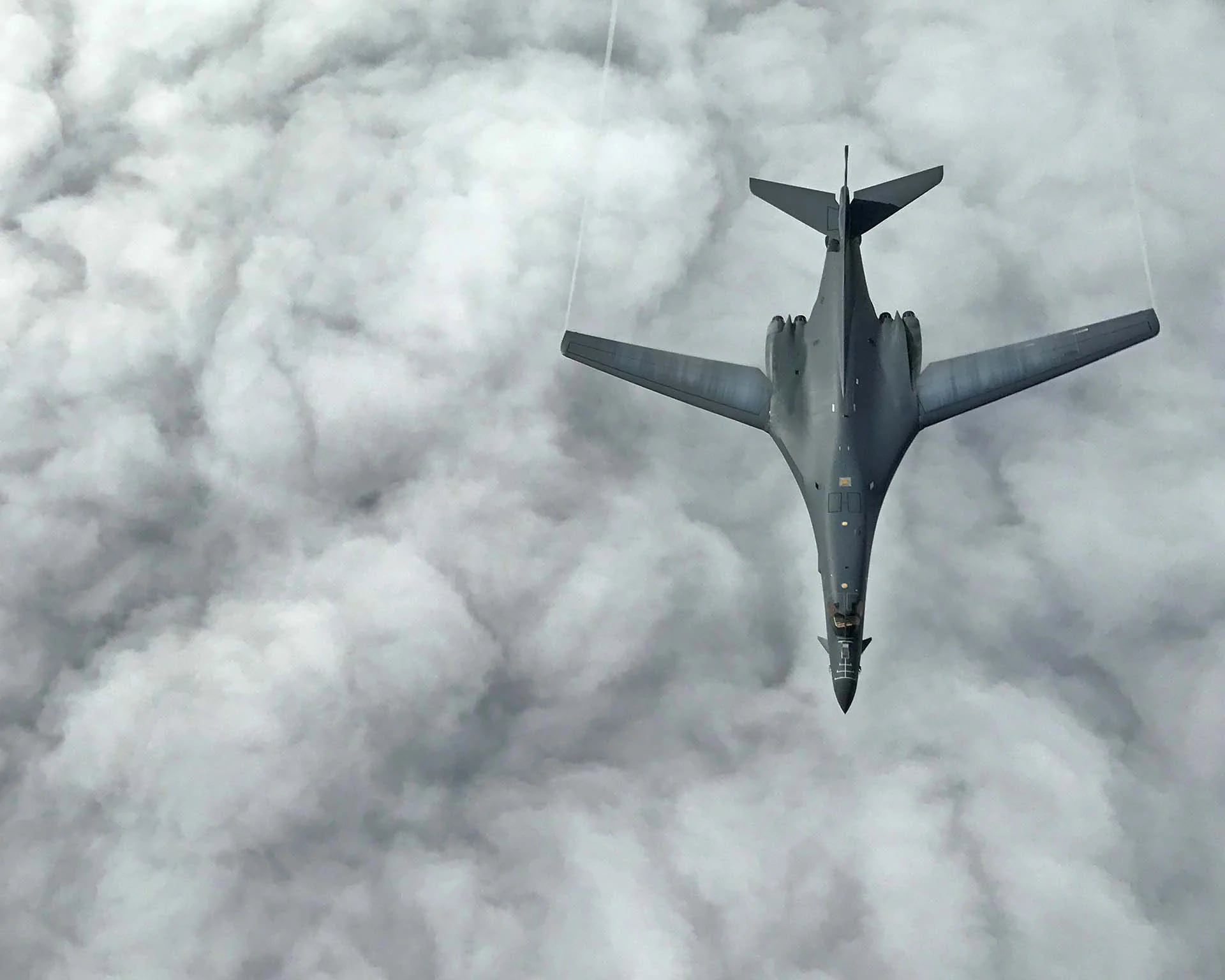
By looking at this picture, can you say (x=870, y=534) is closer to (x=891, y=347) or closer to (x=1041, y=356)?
(x=891, y=347)

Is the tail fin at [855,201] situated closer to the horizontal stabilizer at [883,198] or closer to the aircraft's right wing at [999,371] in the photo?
the horizontal stabilizer at [883,198]

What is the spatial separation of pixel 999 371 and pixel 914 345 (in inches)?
169

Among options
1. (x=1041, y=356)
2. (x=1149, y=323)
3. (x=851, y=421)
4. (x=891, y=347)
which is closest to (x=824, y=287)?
(x=891, y=347)

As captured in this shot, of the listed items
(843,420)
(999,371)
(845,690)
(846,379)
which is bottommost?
(845,690)

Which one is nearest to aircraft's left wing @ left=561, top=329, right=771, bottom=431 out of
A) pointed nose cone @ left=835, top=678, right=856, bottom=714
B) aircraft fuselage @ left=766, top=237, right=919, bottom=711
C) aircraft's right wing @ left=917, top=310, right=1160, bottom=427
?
aircraft fuselage @ left=766, top=237, right=919, bottom=711

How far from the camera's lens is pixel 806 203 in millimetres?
46094

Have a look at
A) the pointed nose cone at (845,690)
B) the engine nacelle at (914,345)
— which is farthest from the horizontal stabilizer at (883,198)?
the pointed nose cone at (845,690)

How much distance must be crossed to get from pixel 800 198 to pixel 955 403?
12.8 metres

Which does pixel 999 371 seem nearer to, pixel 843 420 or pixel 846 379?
pixel 846 379

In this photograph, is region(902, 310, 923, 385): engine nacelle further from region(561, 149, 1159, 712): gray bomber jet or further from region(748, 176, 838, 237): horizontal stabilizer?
region(748, 176, 838, 237): horizontal stabilizer

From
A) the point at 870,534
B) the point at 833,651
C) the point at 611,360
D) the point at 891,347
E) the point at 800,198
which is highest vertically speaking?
the point at 800,198

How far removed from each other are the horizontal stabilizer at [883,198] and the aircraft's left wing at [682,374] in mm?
8862

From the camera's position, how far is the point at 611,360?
48.1m

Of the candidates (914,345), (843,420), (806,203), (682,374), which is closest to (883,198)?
(806,203)
